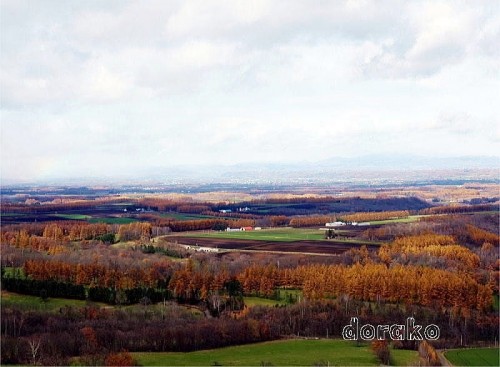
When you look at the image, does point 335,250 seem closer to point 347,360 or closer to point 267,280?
point 267,280

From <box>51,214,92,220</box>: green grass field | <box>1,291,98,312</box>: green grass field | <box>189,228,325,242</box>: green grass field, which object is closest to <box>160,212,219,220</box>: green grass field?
<box>51,214,92,220</box>: green grass field

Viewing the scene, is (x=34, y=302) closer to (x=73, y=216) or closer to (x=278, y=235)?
(x=278, y=235)

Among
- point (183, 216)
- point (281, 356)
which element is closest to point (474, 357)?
point (281, 356)

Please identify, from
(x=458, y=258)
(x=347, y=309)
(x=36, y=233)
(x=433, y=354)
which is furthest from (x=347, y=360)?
(x=36, y=233)

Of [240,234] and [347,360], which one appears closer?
[347,360]

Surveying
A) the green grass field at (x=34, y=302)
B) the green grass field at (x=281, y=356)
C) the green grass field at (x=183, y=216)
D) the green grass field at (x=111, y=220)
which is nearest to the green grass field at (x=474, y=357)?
the green grass field at (x=281, y=356)

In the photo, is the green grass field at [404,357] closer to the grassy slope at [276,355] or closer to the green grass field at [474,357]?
the grassy slope at [276,355]

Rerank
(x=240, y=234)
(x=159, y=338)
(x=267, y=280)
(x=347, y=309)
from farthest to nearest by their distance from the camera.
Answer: (x=240, y=234)
(x=267, y=280)
(x=347, y=309)
(x=159, y=338)
